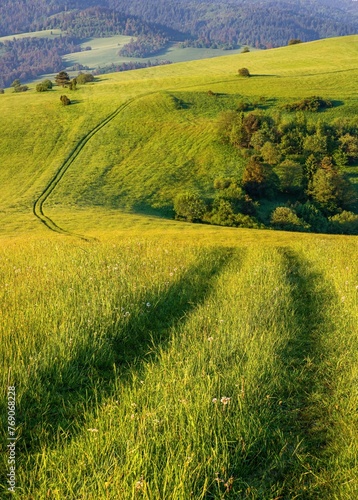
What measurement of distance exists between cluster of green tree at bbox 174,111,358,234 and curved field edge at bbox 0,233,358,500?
44.3m

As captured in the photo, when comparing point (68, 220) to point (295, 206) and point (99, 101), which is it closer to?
point (295, 206)

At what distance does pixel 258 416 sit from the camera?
5398 millimetres

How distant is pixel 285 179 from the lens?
66.6m

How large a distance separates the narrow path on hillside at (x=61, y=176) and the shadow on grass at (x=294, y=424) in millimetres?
21216

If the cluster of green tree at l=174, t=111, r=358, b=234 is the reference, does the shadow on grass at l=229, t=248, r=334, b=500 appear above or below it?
above

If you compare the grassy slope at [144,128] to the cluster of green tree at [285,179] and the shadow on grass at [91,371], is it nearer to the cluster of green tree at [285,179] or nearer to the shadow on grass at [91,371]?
the cluster of green tree at [285,179]

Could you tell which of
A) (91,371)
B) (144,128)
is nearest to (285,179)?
(144,128)

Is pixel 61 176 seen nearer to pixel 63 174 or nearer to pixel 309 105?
pixel 63 174

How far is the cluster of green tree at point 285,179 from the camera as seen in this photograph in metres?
56.5

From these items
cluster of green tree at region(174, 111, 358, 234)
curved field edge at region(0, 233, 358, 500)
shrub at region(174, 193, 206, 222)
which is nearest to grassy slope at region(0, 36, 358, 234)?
shrub at region(174, 193, 206, 222)

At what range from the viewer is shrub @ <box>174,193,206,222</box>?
5540 centimetres

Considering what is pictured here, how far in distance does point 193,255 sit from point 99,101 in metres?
86.6

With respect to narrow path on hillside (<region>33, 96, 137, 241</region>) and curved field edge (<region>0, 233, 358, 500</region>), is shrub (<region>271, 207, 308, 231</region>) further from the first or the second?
curved field edge (<region>0, 233, 358, 500</region>)

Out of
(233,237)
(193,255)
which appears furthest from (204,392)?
(233,237)
